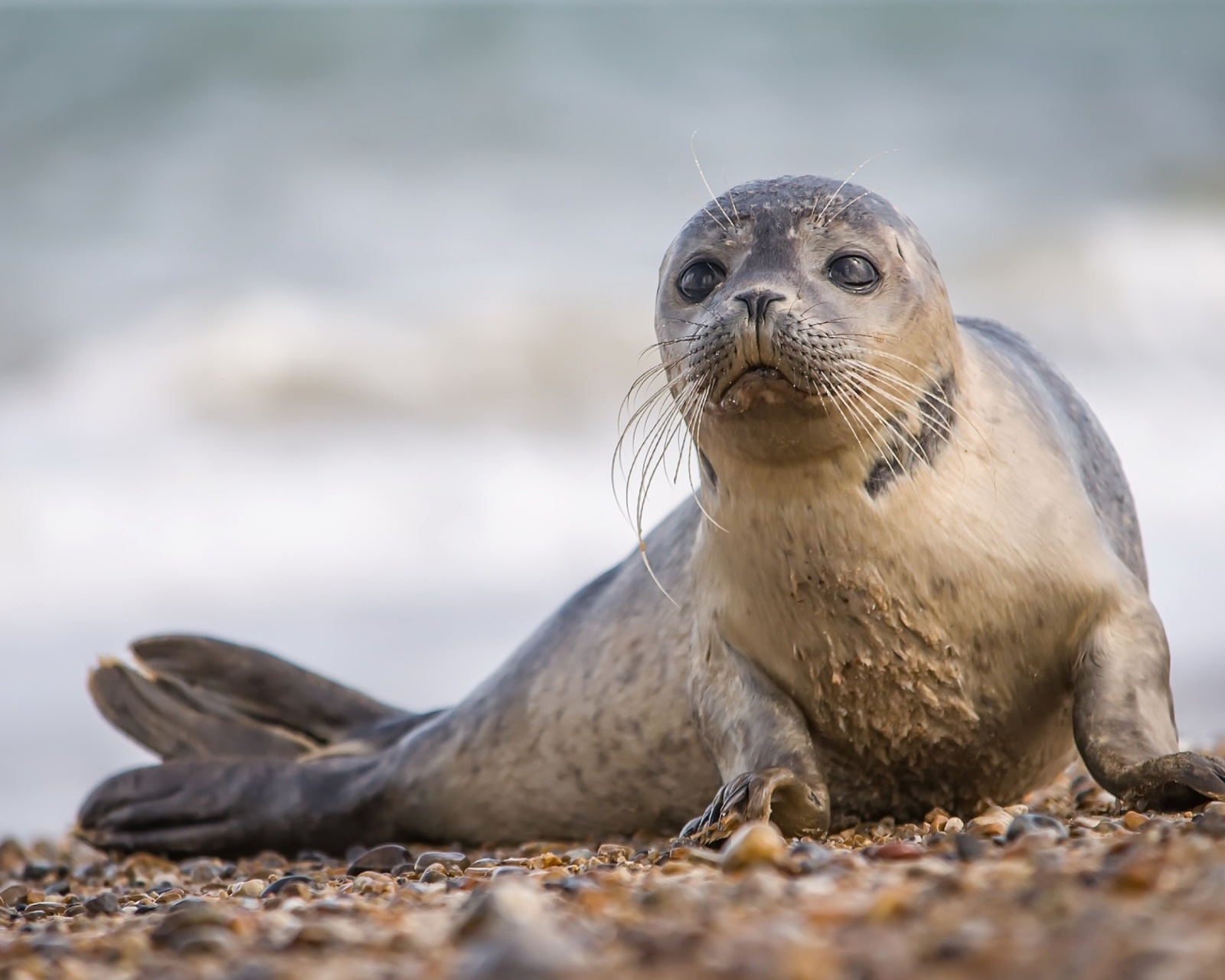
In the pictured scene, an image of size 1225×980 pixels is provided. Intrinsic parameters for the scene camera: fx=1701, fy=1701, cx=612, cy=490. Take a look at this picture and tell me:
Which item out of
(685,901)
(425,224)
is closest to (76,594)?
(425,224)

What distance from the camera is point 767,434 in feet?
11.3

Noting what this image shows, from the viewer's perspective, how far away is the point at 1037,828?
2932 mm

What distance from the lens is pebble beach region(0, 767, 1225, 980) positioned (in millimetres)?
1765

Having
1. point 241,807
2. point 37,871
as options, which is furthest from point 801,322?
→ point 37,871

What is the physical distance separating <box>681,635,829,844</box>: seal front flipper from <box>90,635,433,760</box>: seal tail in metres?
1.78

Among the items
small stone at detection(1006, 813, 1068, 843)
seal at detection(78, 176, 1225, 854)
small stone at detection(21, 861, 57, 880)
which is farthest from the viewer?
small stone at detection(21, 861, 57, 880)

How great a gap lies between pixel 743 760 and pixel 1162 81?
56.2ft

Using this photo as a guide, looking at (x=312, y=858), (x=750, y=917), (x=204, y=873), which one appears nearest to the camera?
(x=750, y=917)

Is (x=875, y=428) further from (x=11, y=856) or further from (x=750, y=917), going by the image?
(x=11, y=856)

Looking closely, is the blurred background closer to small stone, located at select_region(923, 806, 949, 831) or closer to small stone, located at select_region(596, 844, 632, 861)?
small stone, located at select_region(923, 806, 949, 831)

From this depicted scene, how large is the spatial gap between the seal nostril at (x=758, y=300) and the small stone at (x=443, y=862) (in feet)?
4.52

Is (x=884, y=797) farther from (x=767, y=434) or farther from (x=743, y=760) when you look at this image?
(x=767, y=434)

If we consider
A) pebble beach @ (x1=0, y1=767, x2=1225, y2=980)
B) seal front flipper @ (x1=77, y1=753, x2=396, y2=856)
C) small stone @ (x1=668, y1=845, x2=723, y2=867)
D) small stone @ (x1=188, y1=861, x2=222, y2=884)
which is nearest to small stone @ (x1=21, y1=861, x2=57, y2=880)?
seal front flipper @ (x1=77, y1=753, x2=396, y2=856)

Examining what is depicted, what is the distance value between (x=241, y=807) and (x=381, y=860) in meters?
1.10
